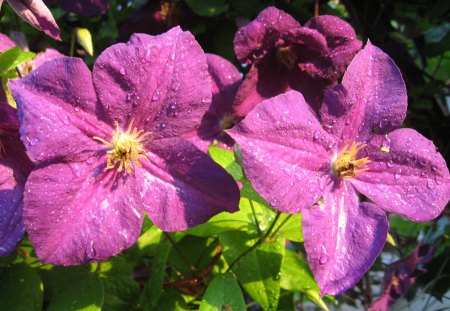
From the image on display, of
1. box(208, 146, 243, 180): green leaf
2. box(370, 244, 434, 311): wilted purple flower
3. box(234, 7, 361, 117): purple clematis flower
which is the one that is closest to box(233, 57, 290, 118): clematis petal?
box(234, 7, 361, 117): purple clematis flower

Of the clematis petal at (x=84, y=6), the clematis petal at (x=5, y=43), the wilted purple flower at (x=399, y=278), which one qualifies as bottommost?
the wilted purple flower at (x=399, y=278)

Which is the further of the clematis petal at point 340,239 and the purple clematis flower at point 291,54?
the purple clematis flower at point 291,54

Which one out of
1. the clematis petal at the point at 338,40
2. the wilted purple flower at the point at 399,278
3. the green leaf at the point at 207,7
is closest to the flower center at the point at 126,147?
the clematis petal at the point at 338,40

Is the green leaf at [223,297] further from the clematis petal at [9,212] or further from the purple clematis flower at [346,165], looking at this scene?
the clematis petal at [9,212]

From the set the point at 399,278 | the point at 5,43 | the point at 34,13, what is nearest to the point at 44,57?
the point at 5,43

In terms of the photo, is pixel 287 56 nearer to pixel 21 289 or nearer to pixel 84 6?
pixel 84 6

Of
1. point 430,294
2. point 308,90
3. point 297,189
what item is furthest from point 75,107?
point 430,294

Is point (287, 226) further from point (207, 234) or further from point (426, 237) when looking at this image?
point (426, 237)
